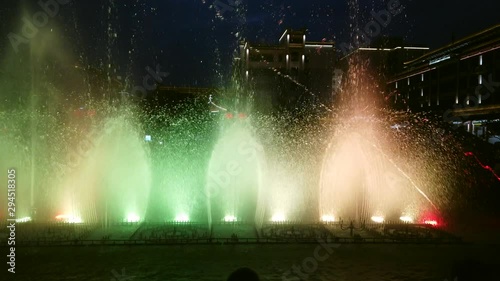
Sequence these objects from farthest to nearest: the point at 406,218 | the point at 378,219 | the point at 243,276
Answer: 1. the point at 406,218
2. the point at 378,219
3. the point at 243,276

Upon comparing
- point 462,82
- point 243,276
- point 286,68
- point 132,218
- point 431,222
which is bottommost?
point 431,222

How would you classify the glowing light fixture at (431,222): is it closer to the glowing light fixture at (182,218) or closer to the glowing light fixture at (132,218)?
the glowing light fixture at (182,218)

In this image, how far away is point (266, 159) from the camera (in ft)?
69.5

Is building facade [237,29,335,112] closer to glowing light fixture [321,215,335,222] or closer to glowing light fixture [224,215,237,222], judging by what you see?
glowing light fixture [321,215,335,222]

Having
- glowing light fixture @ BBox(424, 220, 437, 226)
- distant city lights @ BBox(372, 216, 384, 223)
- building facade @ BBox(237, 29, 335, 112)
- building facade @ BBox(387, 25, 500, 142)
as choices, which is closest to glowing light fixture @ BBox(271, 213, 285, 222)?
distant city lights @ BBox(372, 216, 384, 223)

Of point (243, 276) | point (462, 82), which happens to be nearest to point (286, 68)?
point (462, 82)

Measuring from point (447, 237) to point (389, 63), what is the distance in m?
54.4

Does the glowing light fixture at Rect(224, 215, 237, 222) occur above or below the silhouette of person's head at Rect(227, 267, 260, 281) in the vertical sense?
below

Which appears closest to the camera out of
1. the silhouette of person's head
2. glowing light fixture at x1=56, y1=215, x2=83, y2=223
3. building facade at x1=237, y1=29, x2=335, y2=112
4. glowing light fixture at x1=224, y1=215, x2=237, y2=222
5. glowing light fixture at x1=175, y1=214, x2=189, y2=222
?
the silhouette of person's head

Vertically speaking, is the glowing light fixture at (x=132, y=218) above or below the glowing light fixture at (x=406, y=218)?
above

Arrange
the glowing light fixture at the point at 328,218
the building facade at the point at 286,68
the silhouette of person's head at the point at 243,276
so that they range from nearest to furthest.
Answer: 1. the silhouette of person's head at the point at 243,276
2. the glowing light fixture at the point at 328,218
3. the building facade at the point at 286,68

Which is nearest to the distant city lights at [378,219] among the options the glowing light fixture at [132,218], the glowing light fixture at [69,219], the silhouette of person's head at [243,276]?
the glowing light fixture at [132,218]

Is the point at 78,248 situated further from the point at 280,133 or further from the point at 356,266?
the point at 280,133

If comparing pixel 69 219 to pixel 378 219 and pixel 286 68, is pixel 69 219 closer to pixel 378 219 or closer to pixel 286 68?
pixel 378 219
